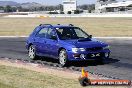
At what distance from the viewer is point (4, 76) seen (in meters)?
12.6

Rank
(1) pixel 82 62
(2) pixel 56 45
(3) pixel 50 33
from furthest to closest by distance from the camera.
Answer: (3) pixel 50 33 < (1) pixel 82 62 < (2) pixel 56 45

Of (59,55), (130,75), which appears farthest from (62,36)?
(130,75)

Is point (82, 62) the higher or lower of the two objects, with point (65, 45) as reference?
lower

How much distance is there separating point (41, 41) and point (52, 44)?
102cm

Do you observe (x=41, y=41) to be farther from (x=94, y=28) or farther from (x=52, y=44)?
(x=94, y=28)

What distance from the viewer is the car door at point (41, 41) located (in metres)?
17.2

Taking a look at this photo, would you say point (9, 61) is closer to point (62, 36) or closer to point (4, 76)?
point (62, 36)

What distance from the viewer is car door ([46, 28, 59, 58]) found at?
53.3ft

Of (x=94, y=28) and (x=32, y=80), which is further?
(x=94, y=28)

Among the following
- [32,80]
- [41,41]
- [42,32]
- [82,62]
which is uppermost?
[42,32]

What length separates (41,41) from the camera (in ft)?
57.0

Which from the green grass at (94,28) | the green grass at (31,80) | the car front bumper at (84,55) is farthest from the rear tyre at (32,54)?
the green grass at (94,28)

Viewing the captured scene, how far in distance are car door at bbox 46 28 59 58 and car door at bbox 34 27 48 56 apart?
290 millimetres

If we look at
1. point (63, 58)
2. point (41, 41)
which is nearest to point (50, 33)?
point (41, 41)
